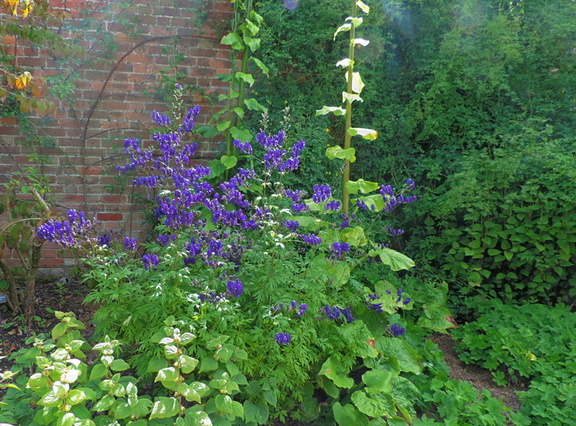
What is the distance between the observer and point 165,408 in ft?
6.05

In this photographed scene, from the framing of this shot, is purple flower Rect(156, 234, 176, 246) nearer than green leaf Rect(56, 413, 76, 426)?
No

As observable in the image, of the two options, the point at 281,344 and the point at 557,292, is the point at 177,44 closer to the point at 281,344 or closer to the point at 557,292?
the point at 281,344

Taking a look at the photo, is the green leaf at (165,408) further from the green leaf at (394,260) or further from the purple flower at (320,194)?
the green leaf at (394,260)

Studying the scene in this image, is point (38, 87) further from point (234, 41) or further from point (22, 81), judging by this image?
point (234, 41)

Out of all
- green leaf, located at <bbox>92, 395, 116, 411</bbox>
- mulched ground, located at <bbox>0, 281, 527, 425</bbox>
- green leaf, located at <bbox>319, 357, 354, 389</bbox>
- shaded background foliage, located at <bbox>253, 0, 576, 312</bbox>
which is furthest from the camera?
shaded background foliage, located at <bbox>253, 0, 576, 312</bbox>

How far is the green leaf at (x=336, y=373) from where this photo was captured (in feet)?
7.74

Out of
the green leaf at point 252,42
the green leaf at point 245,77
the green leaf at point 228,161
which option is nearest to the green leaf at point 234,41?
→ the green leaf at point 252,42

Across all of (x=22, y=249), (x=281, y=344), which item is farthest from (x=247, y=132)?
(x=281, y=344)

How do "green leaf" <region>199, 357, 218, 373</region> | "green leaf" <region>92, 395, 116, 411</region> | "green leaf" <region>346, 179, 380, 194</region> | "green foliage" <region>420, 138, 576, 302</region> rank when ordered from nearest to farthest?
"green leaf" <region>92, 395, 116, 411</region>, "green leaf" <region>199, 357, 218, 373</region>, "green leaf" <region>346, 179, 380, 194</region>, "green foliage" <region>420, 138, 576, 302</region>

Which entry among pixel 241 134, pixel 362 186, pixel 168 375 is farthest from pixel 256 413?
pixel 241 134

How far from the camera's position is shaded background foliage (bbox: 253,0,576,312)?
12.3 ft

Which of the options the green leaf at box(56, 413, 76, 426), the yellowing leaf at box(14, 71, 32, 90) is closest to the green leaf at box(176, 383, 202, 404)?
the green leaf at box(56, 413, 76, 426)

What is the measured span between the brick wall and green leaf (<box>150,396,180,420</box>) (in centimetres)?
260

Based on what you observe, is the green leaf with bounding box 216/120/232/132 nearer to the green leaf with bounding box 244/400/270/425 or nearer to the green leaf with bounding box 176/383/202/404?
the green leaf with bounding box 244/400/270/425
